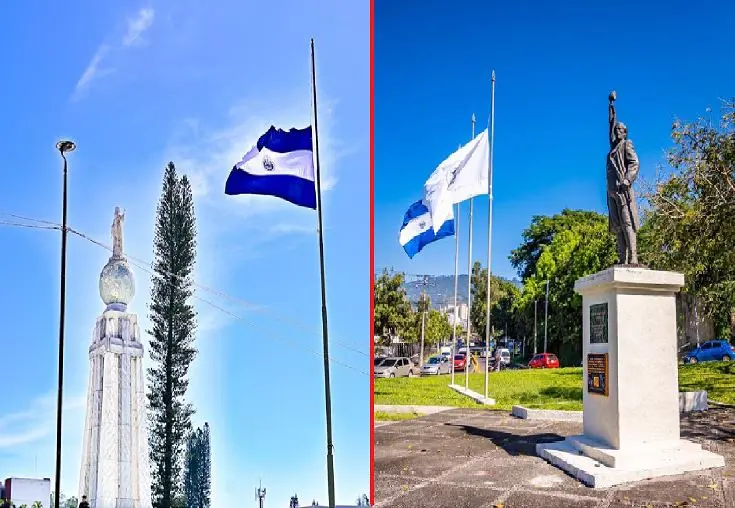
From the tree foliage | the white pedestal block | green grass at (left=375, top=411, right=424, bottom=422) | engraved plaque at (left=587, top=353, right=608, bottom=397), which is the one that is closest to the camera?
engraved plaque at (left=587, top=353, right=608, bottom=397)

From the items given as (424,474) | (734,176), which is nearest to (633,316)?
(424,474)

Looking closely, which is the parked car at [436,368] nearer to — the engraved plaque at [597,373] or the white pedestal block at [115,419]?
the white pedestal block at [115,419]

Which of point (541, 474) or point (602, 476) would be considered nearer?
point (602, 476)

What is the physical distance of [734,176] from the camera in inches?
414

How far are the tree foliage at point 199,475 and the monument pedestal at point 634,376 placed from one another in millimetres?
11127

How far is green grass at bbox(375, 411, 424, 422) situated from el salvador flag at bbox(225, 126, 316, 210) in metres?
3.93

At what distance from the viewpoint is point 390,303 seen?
1027 inches

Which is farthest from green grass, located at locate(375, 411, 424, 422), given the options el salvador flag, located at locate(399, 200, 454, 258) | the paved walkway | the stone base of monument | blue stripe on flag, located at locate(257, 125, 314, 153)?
blue stripe on flag, located at locate(257, 125, 314, 153)

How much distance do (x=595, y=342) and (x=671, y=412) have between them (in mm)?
920

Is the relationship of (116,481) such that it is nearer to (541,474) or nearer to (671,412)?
(541,474)

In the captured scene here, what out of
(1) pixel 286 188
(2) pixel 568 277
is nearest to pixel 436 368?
(2) pixel 568 277

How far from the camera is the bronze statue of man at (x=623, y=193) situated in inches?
277

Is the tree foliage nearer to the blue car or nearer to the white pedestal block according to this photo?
the white pedestal block

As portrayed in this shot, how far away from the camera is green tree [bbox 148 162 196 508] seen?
16688mm
